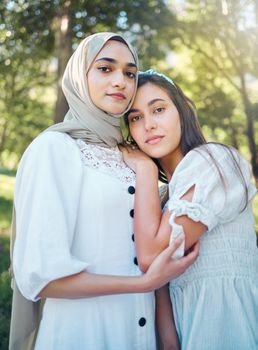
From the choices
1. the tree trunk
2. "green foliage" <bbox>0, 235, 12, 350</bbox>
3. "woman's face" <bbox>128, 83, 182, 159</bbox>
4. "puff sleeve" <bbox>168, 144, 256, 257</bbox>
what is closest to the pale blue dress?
"puff sleeve" <bbox>168, 144, 256, 257</bbox>

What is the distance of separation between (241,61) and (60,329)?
15485 millimetres

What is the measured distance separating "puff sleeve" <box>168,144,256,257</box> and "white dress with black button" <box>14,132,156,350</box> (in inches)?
12.2

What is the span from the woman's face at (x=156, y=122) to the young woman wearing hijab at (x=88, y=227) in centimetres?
14

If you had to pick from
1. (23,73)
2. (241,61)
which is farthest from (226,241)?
(23,73)

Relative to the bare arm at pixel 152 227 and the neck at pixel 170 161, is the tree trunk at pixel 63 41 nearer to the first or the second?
the neck at pixel 170 161

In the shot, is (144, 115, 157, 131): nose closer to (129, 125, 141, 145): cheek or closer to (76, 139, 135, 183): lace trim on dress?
(129, 125, 141, 145): cheek

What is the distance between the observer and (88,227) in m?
2.19

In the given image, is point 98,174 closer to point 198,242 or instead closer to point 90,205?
point 90,205

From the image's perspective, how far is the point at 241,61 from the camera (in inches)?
631

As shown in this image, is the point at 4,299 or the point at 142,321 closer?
the point at 142,321

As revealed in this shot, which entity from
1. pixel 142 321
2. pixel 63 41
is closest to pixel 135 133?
pixel 142 321

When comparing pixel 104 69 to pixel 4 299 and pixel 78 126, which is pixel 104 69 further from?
pixel 4 299

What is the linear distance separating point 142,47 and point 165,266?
367 inches

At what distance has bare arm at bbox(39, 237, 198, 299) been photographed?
2004 millimetres
